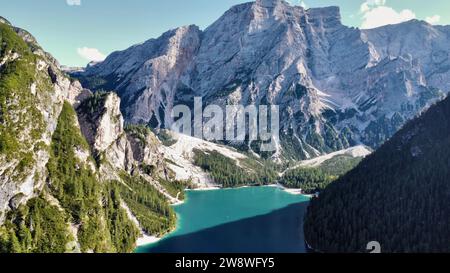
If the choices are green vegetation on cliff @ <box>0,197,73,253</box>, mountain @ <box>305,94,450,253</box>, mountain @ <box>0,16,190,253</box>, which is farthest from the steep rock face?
mountain @ <box>305,94,450,253</box>

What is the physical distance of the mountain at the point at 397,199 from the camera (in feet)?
437

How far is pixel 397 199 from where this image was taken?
150250mm

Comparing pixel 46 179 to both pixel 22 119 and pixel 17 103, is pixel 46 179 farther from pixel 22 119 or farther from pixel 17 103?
pixel 17 103

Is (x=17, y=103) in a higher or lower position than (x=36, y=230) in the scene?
higher

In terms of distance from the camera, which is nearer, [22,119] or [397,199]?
[22,119]

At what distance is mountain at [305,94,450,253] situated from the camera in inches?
5246

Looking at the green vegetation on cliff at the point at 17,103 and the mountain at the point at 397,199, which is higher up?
the green vegetation on cliff at the point at 17,103

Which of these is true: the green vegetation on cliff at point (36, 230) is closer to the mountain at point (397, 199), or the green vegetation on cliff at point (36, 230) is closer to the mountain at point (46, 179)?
the mountain at point (46, 179)

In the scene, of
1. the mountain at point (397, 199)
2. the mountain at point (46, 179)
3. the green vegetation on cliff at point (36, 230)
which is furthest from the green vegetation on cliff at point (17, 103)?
the mountain at point (397, 199)

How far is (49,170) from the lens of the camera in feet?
470

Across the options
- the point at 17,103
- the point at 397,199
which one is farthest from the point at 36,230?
the point at 397,199

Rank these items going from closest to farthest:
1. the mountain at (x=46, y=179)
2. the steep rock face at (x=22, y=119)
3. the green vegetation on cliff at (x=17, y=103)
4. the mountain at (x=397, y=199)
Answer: the mountain at (x=46, y=179)
the steep rock face at (x=22, y=119)
the green vegetation on cliff at (x=17, y=103)
the mountain at (x=397, y=199)

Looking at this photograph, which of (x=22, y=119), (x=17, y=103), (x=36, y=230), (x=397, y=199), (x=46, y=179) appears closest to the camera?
(x=36, y=230)
